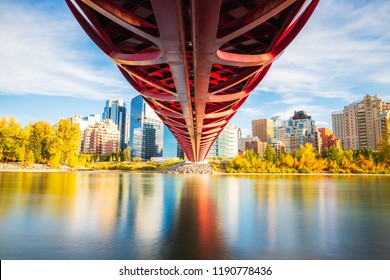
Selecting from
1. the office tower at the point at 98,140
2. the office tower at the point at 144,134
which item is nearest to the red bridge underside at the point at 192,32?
the office tower at the point at 98,140

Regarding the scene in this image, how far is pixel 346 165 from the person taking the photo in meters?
51.2

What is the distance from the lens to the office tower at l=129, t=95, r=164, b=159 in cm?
14362

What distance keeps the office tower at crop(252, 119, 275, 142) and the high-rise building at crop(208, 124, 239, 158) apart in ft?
217

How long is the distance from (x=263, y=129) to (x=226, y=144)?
77469 millimetres

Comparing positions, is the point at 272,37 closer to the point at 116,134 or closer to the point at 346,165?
the point at 346,165

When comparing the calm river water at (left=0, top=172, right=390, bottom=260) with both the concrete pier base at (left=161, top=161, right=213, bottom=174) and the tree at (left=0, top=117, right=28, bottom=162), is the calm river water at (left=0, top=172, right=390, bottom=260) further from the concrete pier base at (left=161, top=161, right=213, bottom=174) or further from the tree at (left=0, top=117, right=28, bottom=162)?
the tree at (left=0, top=117, right=28, bottom=162)

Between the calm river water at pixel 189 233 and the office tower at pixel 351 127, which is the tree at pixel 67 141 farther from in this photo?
the office tower at pixel 351 127

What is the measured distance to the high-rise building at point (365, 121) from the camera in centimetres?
10107

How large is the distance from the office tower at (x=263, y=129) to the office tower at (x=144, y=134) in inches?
2858

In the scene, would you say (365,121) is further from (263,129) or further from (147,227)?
(147,227)

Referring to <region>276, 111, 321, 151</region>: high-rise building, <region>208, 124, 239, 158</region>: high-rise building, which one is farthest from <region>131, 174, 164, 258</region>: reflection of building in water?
<region>276, 111, 321, 151</region>: high-rise building
